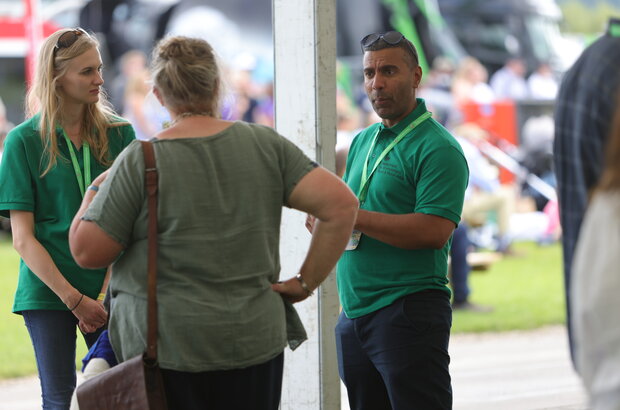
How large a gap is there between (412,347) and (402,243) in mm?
355

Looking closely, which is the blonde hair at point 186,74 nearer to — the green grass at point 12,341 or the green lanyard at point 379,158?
the green lanyard at point 379,158

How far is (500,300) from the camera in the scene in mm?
11578

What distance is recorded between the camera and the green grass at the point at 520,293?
1019 cm

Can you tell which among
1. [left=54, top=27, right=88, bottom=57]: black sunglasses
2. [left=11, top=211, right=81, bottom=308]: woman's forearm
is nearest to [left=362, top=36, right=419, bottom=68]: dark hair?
[left=54, top=27, right=88, bottom=57]: black sunglasses

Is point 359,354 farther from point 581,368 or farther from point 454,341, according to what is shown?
point 454,341

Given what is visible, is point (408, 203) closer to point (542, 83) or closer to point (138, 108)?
point (138, 108)

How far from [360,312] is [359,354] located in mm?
169

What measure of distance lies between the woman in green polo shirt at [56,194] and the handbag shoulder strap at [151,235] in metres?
0.85

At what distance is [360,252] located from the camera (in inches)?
136

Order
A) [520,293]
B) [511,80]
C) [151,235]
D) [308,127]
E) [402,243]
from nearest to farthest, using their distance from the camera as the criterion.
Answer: [151,235] → [402,243] → [308,127] → [520,293] → [511,80]

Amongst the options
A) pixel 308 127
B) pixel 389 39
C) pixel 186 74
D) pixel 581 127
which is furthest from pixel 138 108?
pixel 581 127

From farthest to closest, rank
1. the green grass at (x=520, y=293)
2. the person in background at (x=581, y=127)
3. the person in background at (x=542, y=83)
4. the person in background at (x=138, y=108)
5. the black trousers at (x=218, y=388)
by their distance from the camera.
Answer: the person in background at (x=542, y=83) → the person in background at (x=138, y=108) → the green grass at (x=520, y=293) → the black trousers at (x=218, y=388) → the person in background at (x=581, y=127)

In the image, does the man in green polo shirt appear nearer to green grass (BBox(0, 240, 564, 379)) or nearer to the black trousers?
the black trousers

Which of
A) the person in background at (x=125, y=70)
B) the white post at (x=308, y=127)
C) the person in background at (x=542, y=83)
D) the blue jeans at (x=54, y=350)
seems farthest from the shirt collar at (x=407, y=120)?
the person in background at (x=542, y=83)
